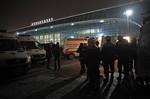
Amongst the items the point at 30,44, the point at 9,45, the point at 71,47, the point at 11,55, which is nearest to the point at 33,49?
the point at 30,44

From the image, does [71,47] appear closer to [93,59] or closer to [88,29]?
[93,59]

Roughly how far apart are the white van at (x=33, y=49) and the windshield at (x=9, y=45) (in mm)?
4260

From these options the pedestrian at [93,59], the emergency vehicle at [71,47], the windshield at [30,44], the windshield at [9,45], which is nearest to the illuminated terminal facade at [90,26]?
the emergency vehicle at [71,47]

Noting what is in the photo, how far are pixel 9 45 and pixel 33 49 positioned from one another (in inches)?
214

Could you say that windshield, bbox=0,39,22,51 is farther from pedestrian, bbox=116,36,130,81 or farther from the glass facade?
the glass facade

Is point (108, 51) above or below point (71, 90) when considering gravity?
above

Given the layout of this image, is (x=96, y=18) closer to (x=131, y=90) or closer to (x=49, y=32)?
(x=49, y=32)

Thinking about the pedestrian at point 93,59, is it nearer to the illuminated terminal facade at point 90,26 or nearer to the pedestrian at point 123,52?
the pedestrian at point 123,52

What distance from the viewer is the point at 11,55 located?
12805 mm

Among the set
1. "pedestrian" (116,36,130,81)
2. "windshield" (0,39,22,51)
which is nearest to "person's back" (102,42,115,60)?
"pedestrian" (116,36,130,81)

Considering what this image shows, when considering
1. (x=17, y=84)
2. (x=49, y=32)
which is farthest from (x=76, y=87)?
(x=49, y=32)

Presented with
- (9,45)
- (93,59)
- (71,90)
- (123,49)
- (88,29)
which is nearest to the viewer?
(93,59)

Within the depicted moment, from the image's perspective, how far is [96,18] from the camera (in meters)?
66.8

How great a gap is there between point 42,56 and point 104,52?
903 cm
